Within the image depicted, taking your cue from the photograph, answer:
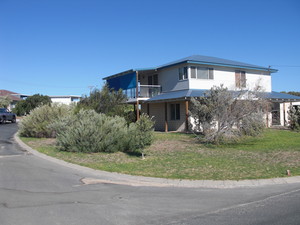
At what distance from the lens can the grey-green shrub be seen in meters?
12.4

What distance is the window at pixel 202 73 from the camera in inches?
933

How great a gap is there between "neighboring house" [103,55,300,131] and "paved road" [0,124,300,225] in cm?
1462

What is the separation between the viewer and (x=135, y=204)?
5.79m

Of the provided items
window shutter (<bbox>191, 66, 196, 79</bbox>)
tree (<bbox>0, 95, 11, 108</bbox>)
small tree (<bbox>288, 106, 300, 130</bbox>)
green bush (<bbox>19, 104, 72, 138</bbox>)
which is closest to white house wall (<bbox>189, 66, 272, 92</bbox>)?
window shutter (<bbox>191, 66, 196, 79</bbox>)

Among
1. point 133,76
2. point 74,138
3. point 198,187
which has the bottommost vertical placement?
point 198,187

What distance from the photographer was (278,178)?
771 cm

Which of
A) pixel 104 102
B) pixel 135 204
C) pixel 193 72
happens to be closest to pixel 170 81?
pixel 193 72

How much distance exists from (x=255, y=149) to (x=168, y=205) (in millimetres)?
8378

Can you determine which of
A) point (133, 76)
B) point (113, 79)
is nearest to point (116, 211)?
point (133, 76)

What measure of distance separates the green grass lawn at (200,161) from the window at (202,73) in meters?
10.8

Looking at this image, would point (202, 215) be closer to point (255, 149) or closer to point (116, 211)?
point (116, 211)

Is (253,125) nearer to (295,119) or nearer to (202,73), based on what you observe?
(295,119)

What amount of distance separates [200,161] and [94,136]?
15.4ft

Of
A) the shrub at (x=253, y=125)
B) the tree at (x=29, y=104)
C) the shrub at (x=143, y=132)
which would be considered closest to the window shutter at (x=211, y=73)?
the shrub at (x=253, y=125)
